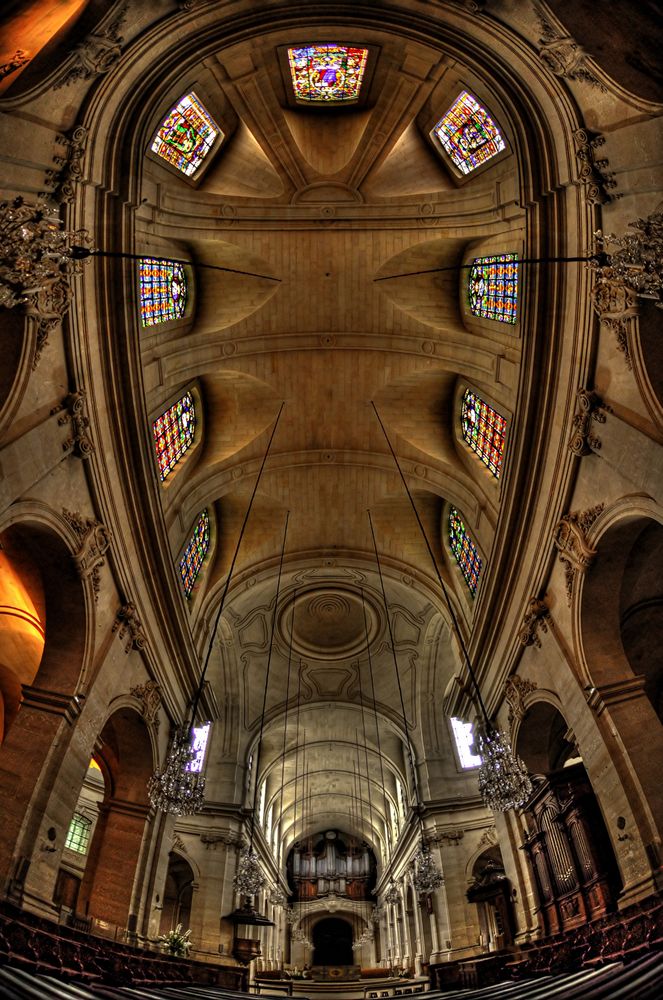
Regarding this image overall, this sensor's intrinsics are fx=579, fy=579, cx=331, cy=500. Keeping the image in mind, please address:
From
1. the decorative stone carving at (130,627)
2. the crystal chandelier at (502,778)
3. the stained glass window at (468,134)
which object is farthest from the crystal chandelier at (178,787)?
the stained glass window at (468,134)

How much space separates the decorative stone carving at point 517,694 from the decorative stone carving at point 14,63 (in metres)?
12.8

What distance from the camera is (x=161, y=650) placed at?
13.7m

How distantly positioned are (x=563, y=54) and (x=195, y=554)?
1445cm

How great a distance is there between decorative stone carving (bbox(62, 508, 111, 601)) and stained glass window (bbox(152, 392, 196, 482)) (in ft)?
12.5

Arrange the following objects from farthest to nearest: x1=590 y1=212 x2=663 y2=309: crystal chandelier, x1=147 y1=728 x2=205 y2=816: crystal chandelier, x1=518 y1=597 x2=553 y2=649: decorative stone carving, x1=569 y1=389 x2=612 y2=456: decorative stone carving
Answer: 1. x1=518 y1=597 x2=553 y2=649: decorative stone carving
2. x1=147 y1=728 x2=205 y2=816: crystal chandelier
3. x1=569 y1=389 x2=612 y2=456: decorative stone carving
4. x1=590 y1=212 x2=663 y2=309: crystal chandelier

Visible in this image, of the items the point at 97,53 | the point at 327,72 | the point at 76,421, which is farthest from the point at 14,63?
the point at 327,72

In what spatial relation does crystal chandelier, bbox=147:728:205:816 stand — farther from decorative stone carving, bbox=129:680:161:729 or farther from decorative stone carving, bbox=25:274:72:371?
decorative stone carving, bbox=25:274:72:371

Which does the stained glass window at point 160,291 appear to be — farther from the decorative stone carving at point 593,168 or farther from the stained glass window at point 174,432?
the decorative stone carving at point 593,168

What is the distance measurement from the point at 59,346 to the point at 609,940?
11910mm

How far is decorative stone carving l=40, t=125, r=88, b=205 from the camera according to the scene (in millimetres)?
8095

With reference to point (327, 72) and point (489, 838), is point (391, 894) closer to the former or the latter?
point (489, 838)

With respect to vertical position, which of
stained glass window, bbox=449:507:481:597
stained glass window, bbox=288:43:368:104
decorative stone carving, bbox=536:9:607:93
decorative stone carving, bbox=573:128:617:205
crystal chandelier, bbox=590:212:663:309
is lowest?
crystal chandelier, bbox=590:212:663:309

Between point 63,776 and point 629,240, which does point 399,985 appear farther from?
point 629,240

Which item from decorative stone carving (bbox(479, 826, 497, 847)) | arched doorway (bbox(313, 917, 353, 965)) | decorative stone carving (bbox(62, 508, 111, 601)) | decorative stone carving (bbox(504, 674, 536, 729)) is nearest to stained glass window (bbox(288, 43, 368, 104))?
decorative stone carving (bbox(62, 508, 111, 601))
